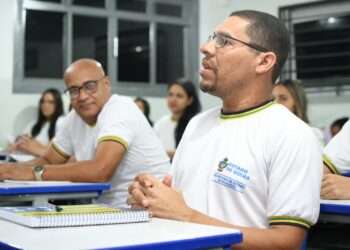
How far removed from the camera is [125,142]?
2.90m

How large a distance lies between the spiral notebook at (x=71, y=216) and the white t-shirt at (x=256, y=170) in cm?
27

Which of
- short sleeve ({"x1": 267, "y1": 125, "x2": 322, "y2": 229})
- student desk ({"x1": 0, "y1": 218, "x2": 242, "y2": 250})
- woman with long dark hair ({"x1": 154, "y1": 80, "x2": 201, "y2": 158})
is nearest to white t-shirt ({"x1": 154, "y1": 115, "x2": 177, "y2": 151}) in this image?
woman with long dark hair ({"x1": 154, "y1": 80, "x2": 201, "y2": 158})

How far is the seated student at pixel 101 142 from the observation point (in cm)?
281

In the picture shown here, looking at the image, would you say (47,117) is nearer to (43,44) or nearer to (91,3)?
(43,44)

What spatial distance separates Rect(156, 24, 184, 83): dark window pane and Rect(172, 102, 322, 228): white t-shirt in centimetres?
563

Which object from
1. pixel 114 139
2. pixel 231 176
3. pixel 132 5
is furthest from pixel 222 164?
pixel 132 5

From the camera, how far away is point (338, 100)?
605cm

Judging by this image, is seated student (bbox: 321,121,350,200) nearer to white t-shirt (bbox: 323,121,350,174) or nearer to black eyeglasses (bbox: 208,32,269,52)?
white t-shirt (bbox: 323,121,350,174)

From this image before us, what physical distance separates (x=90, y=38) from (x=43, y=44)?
57 centimetres

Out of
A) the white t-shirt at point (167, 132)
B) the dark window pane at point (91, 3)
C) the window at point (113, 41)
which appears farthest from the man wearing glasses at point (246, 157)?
the dark window pane at point (91, 3)

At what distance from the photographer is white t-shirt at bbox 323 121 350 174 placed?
241 centimetres

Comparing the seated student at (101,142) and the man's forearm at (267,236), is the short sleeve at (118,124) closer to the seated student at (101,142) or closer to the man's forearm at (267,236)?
the seated student at (101,142)

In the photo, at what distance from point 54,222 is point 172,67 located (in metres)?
6.29

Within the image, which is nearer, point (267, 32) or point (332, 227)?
point (267, 32)
